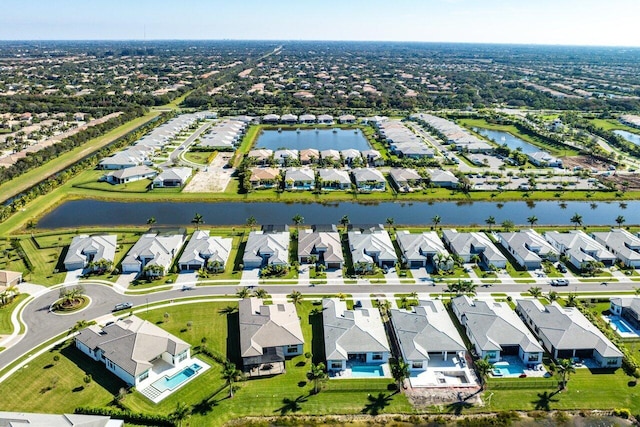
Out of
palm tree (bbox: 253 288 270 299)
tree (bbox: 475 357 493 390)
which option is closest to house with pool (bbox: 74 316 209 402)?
palm tree (bbox: 253 288 270 299)

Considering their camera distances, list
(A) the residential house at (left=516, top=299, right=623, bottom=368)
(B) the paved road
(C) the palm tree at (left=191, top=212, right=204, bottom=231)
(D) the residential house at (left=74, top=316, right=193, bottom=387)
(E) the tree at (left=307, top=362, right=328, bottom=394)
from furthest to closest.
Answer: (C) the palm tree at (left=191, top=212, right=204, bottom=231) → (B) the paved road → (A) the residential house at (left=516, top=299, right=623, bottom=368) → (D) the residential house at (left=74, top=316, right=193, bottom=387) → (E) the tree at (left=307, top=362, right=328, bottom=394)

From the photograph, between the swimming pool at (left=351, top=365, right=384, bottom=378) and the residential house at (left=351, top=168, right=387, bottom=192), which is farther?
the residential house at (left=351, top=168, right=387, bottom=192)

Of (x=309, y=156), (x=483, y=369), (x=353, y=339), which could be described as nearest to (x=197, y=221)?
(x=353, y=339)

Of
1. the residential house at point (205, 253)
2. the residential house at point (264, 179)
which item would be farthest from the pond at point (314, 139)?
the residential house at point (205, 253)

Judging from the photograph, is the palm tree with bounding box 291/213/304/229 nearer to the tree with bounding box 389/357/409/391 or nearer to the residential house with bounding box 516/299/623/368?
the tree with bounding box 389/357/409/391

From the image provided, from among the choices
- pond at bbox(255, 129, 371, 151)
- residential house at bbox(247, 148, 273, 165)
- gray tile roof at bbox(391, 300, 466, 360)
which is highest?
residential house at bbox(247, 148, 273, 165)

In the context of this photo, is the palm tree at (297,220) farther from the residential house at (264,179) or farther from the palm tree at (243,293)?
the palm tree at (243,293)

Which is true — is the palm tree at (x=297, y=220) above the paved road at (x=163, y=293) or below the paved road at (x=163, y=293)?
above
